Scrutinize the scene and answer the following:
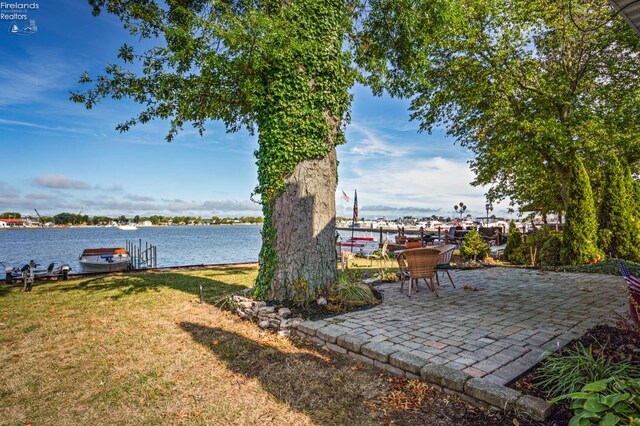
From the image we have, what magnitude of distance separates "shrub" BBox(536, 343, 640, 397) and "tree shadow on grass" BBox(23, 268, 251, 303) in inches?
223

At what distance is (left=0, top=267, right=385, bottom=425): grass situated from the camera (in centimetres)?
293

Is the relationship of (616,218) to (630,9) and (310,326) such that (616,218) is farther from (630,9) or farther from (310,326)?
(310,326)

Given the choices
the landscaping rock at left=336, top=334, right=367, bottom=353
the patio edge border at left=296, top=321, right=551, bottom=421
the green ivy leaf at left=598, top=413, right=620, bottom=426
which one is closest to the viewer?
the green ivy leaf at left=598, top=413, right=620, bottom=426

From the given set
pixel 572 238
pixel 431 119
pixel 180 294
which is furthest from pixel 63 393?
pixel 431 119

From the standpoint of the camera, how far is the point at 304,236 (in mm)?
6012

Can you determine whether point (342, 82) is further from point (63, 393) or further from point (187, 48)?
point (63, 393)

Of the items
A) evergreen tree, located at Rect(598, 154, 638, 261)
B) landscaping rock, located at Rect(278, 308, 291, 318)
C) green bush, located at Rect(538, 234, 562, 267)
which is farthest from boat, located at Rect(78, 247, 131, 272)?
evergreen tree, located at Rect(598, 154, 638, 261)

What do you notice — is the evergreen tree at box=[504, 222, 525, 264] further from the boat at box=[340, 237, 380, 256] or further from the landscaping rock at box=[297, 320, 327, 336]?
the landscaping rock at box=[297, 320, 327, 336]

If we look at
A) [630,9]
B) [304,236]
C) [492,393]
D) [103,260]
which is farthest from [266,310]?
[103,260]

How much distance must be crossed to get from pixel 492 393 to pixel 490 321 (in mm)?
2293

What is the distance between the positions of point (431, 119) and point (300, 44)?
10943 mm

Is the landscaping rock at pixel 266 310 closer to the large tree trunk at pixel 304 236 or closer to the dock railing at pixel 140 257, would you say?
the large tree trunk at pixel 304 236

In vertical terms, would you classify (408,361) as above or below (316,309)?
above

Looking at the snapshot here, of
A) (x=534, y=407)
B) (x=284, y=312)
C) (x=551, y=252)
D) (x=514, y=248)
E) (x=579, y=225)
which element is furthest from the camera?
(x=514, y=248)
